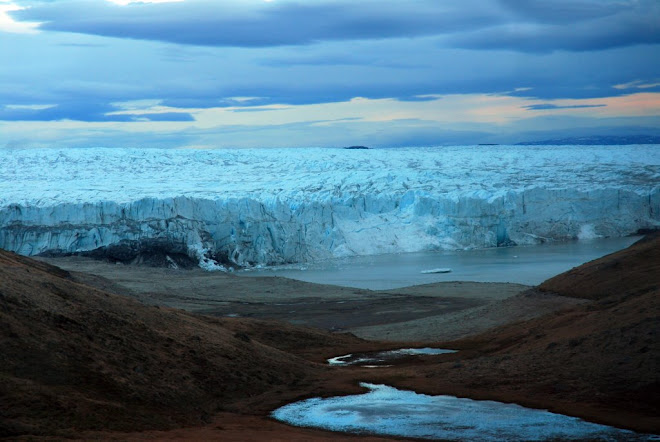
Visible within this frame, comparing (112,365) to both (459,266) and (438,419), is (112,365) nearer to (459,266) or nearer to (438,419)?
(438,419)

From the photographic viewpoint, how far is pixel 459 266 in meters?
33.8

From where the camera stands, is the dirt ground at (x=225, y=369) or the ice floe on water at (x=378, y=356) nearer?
the dirt ground at (x=225, y=369)

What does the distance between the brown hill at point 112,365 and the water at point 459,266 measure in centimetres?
1831

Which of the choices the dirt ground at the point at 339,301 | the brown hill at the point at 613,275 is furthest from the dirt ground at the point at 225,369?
the dirt ground at the point at 339,301

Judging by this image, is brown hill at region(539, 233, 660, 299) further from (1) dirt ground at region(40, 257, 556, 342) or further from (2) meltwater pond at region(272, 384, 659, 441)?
(2) meltwater pond at region(272, 384, 659, 441)

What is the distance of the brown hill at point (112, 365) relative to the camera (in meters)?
7.53

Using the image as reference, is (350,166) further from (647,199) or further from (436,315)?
(436,315)

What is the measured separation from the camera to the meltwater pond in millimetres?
7590

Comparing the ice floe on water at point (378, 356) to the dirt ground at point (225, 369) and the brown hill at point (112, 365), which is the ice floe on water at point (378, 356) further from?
the brown hill at point (112, 365)

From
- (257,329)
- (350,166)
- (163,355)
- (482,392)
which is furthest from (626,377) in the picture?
(350,166)

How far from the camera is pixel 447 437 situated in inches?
302

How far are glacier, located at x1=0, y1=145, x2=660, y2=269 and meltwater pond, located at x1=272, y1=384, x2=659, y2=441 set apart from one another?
87.9 feet

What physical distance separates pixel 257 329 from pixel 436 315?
6.52m

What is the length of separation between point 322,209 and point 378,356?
23260mm
